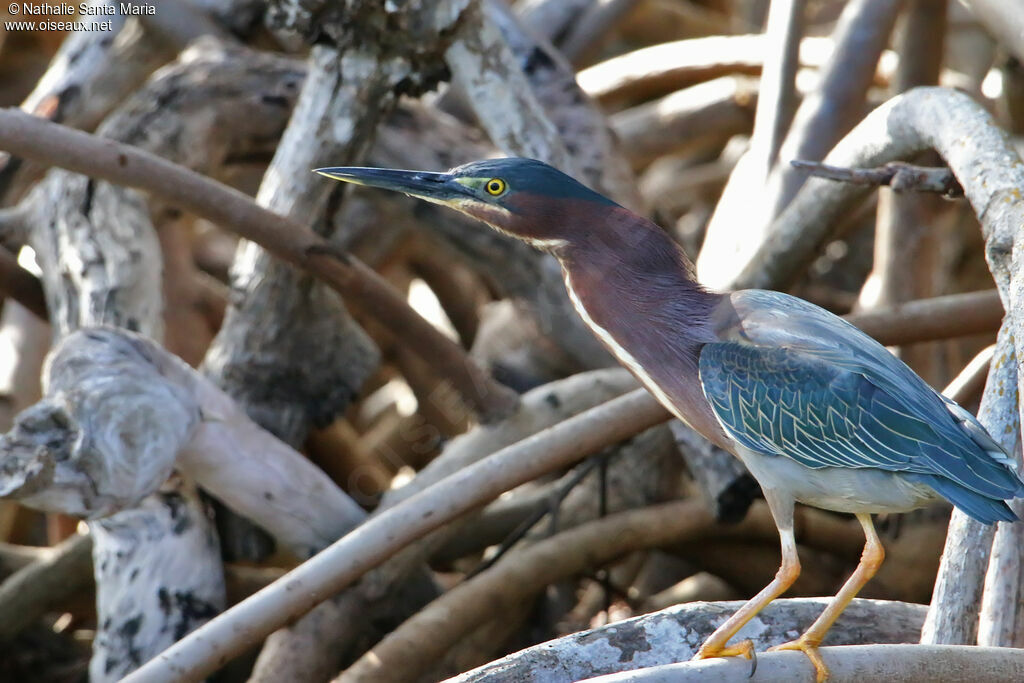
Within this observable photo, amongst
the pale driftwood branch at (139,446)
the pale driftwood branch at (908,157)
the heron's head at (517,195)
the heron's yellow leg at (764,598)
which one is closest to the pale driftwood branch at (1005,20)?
the pale driftwood branch at (908,157)

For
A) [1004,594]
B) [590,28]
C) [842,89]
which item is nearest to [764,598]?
[1004,594]

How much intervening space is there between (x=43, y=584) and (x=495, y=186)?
157cm

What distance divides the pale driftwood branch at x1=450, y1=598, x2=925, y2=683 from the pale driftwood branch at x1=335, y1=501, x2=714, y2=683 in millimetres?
646

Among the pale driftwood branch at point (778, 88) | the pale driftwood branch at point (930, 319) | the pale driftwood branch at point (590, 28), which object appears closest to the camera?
the pale driftwood branch at point (930, 319)

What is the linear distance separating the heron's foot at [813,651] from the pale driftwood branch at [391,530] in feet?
2.17

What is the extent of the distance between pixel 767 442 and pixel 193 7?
2.31 metres

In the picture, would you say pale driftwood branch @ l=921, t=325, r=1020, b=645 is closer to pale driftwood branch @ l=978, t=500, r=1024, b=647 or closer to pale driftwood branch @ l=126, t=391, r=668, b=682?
pale driftwood branch @ l=978, t=500, r=1024, b=647

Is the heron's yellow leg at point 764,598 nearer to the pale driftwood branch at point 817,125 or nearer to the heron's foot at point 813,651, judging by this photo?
the heron's foot at point 813,651

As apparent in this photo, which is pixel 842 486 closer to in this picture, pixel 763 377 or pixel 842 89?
pixel 763 377

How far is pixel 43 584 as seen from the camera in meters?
2.52

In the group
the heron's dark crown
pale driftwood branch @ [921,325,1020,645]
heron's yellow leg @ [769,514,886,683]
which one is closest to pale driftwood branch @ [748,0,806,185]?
pale driftwood branch @ [921,325,1020,645]

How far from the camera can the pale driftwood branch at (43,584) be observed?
98.0 inches

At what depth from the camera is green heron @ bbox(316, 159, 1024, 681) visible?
1405 millimetres

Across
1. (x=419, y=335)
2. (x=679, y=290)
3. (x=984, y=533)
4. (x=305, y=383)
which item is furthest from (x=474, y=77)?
(x=984, y=533)
